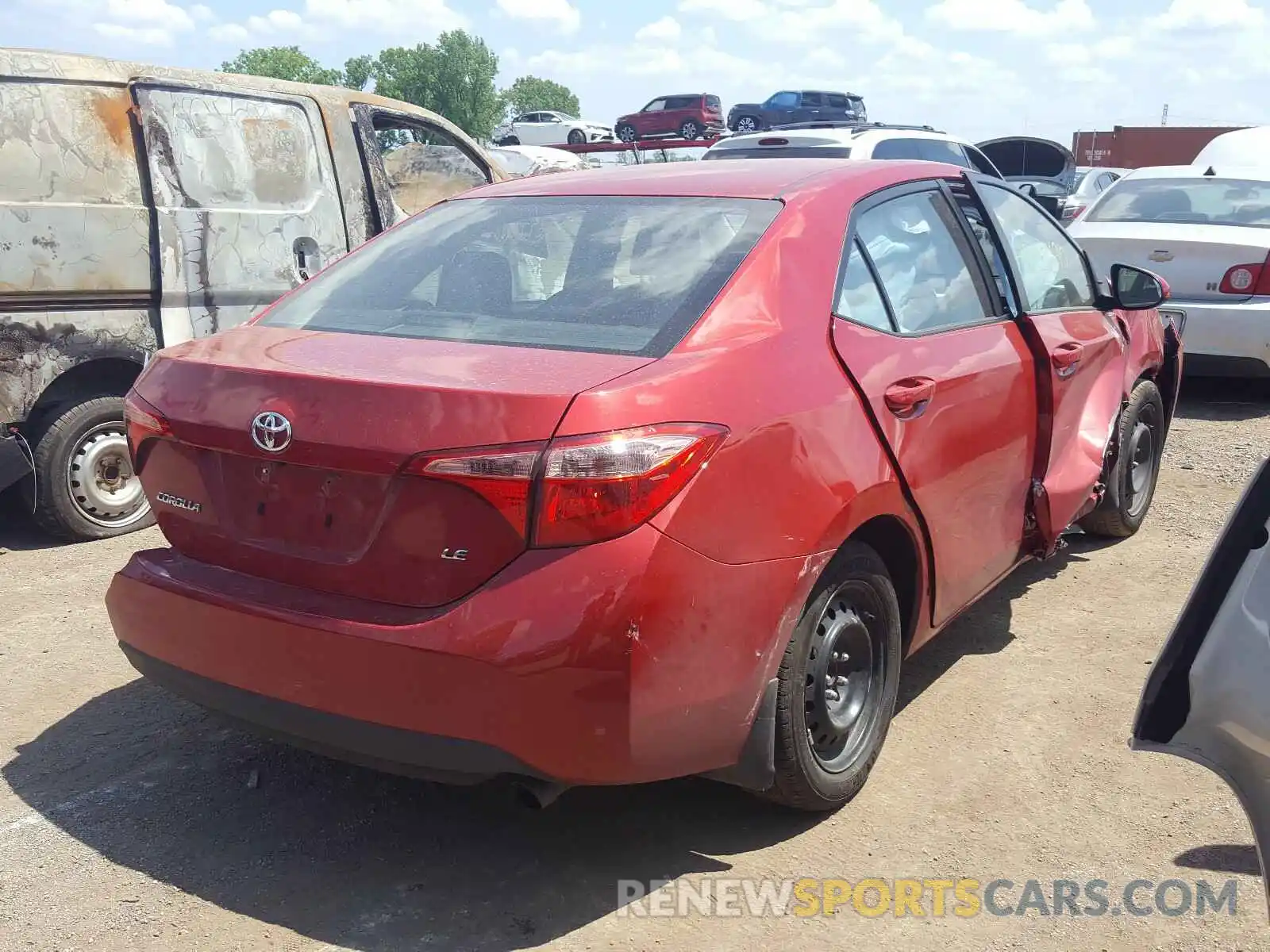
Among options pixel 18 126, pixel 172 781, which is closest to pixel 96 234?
pixel 18 126

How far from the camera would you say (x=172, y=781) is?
3.33m

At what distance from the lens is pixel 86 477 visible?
216 inches

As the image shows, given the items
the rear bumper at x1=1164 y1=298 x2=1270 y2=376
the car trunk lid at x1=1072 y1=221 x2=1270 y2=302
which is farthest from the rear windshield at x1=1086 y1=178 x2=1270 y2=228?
the rear bumper at x1=1164 y1=298 x2=1270 y2=376

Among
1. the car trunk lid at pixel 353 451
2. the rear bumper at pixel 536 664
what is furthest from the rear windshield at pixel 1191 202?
the car trunk lid at pixel 353 451

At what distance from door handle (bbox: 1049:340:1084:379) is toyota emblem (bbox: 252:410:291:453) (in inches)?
99.9

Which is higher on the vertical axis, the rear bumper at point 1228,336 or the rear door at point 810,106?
the rear door at point 810,106

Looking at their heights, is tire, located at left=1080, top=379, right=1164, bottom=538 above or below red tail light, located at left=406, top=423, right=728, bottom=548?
below

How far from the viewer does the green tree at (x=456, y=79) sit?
267 ft

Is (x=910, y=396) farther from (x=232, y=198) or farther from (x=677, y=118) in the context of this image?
(x=677, y=118)

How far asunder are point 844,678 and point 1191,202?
275 inches

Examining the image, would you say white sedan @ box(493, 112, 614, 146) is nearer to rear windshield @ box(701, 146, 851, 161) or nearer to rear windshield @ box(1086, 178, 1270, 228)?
rear windshield @ box(701, 146, 851, 161)

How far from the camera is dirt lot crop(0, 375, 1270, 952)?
268cm

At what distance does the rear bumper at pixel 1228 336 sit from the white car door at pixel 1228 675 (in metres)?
6.09

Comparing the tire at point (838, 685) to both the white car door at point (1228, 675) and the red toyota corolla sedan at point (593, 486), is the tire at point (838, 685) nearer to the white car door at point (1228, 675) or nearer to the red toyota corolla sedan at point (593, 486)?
the red toyota corolla sedan at point (593, 486)
